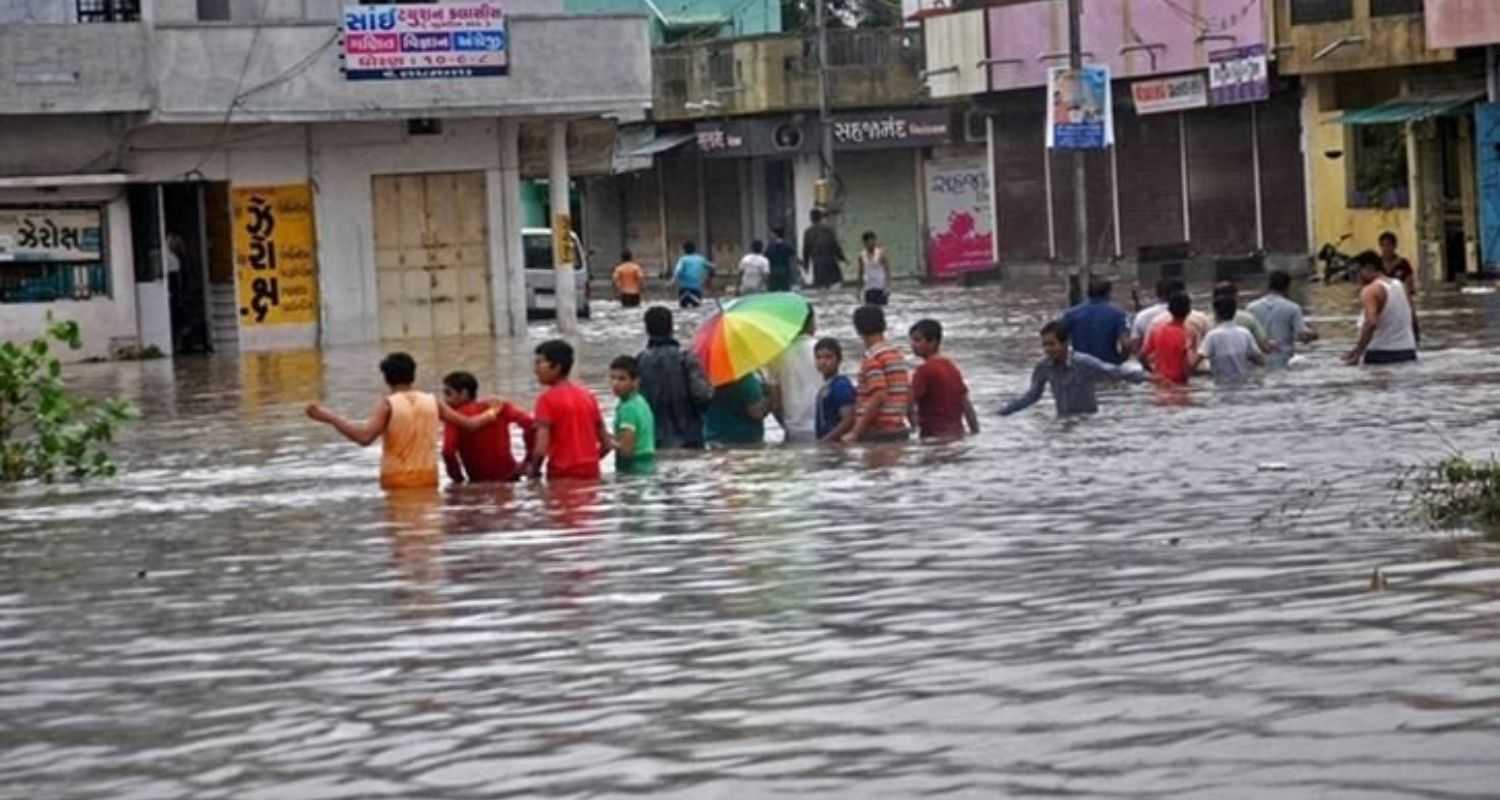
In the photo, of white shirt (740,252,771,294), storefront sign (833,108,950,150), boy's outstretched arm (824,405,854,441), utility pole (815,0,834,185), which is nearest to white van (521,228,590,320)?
white shirt (740,252,771,294)

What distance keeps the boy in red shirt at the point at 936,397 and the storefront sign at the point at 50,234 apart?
2249cm

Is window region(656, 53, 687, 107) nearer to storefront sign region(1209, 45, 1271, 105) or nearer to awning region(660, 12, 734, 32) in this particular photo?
awning region(660, 12, 734, 32)

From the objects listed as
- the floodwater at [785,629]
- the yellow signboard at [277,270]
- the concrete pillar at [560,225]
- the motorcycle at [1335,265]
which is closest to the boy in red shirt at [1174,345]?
the floodwater at [785,629]

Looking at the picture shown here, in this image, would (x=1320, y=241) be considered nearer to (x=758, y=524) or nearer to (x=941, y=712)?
(x=758, y=524)

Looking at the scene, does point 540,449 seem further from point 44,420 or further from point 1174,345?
point 1174,345

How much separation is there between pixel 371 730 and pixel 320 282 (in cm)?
3372

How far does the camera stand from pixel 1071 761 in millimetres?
8391

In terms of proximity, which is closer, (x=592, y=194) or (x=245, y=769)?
(x=245, y=769)

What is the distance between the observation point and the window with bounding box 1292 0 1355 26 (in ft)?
170

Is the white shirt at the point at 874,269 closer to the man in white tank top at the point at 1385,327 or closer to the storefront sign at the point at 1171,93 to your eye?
the storefront sign at the point at 1171,93

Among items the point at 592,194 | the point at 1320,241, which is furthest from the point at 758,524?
the point at 592,194

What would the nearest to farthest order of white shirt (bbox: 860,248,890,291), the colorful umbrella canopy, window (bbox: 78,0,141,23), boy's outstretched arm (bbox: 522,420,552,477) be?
1. boy's outstretched arm (bbox: 522,420,552,477)
2. the colorful umbrella canopy
3. window (bbox: 78,0,141,23)
4. white shirt (bbox: 860,248,890,291)

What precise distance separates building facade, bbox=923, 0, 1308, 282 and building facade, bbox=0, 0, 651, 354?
1414 centimetres

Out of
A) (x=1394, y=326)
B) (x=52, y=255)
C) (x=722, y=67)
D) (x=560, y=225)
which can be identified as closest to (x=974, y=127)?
(x=722, y=67)
